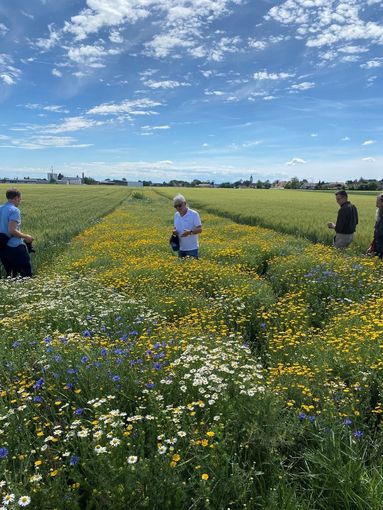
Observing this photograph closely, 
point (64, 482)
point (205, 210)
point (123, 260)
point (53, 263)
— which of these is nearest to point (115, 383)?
point (64, 482)

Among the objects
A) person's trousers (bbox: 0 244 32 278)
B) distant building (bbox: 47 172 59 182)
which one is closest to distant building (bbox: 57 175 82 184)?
distant building (bbox: 47 172 59 182)

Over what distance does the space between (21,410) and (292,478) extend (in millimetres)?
2101

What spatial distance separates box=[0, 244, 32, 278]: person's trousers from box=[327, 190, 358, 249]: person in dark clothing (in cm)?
772

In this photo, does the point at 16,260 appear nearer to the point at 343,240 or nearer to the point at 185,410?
the point at 185,410

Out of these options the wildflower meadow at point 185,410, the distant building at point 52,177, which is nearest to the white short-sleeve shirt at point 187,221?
the wildflower meadow at point 185,410

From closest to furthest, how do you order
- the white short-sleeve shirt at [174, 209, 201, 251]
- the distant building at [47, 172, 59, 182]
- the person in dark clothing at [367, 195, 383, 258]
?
the white short-sleeve shirt at [174, 209, 201, 251]
the person in dark clothing at [367, 195, 383, 258]
the distant building at [47, 172, 59, 182]

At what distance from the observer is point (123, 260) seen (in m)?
10.5

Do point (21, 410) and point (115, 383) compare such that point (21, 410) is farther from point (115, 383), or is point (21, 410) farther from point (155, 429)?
A: point (155, 429)

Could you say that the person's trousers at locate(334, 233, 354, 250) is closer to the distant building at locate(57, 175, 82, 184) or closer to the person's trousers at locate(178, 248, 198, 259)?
the person's trousers at locate(178, 248, 198, 259)

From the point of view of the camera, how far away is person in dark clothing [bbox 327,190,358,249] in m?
Result: 9.82

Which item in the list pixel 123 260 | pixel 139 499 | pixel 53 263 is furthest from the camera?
pixel 53 263

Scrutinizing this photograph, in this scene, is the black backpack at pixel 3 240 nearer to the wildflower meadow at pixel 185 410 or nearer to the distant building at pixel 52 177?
the wildflower meadow at pixel 185 410

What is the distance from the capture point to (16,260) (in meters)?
8.41

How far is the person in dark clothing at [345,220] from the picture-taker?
982 cm
